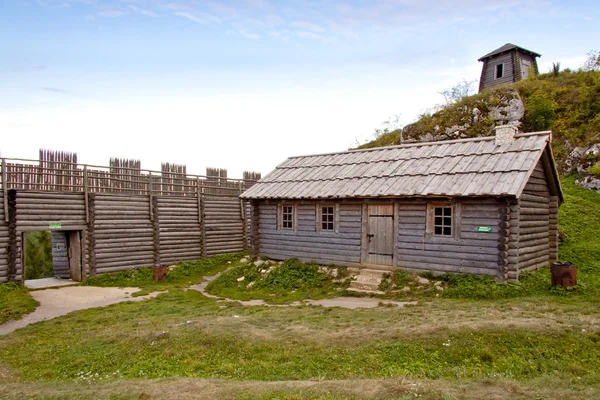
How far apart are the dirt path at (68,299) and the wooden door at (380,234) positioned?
8.72 meters

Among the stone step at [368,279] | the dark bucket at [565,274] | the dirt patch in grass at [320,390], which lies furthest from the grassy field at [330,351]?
the stone step at [368,279]

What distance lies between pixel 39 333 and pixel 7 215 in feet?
26.6

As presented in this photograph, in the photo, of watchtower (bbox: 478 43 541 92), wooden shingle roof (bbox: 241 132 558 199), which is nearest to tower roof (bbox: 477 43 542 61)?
watchtower (bbox: 478 43 541 92)

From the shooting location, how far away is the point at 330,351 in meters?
8.38

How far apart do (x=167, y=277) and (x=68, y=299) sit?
16.6ft

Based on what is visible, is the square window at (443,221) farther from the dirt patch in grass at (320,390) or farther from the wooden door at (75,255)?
the wooden door at (75,255)

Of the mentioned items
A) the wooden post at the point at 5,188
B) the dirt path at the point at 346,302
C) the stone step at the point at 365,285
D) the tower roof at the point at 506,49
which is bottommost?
the dirt path at the point at 346,302

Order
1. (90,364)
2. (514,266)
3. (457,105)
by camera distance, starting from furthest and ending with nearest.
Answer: (457,105)
(514,266)
(90,364)

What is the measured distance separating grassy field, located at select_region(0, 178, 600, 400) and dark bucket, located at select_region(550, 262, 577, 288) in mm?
287

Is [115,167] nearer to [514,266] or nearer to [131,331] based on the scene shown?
[131,331]

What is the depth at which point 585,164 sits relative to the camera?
24.5 metres

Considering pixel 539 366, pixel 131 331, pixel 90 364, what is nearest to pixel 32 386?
pixel 90 364

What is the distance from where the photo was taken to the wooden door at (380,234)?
16641 mm

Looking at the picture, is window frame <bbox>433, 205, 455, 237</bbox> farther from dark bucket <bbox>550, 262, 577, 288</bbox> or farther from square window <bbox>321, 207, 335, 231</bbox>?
square window <bbox>321, 207, 335, 231</bbox>
